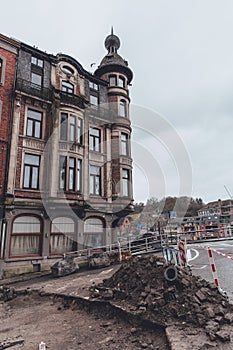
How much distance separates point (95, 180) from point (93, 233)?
4.35 metres

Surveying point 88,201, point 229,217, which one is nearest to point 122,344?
point 88,201

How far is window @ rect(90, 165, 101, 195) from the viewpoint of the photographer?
19234mm

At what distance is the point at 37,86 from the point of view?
17.8m

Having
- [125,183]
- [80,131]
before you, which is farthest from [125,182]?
[80,131]

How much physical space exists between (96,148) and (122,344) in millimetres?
16561

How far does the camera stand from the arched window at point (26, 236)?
48.5 feet

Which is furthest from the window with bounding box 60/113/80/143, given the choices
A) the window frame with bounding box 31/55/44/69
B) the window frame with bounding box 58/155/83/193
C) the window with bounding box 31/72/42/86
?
the window frame with bounding box 31/55/44/69

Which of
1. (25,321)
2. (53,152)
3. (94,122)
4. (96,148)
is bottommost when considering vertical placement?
(25,321)

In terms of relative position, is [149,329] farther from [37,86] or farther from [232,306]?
[37,86]

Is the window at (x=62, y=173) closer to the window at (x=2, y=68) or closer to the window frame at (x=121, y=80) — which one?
the window at (x=2, y=68)

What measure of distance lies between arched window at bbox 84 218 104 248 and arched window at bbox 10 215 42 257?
3586 mm

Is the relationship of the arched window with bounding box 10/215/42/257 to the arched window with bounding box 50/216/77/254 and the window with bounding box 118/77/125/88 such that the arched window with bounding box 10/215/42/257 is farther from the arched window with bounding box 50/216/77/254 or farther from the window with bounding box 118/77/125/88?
the window with bounding box 118/77/125/88

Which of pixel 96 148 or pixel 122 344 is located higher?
pixel 96 148

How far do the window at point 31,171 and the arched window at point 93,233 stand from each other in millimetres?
4922
